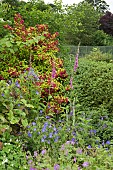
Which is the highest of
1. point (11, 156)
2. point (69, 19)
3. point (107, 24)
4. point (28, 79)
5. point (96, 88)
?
point (69, 19)

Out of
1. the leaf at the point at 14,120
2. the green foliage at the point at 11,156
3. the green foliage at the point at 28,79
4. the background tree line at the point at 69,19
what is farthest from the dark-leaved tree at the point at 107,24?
the green foliage at the point at 11,156

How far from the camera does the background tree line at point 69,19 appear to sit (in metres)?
7.53

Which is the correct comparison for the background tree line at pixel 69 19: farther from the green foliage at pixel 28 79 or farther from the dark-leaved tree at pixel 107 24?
the green foliage at pixel 28 79

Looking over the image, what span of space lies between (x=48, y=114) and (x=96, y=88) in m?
1.19

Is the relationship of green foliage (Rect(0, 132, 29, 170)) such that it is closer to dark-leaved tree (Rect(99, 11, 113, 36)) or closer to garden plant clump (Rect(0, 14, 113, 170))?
A: garden plant clump (Rect(0, 14, 113, 170))

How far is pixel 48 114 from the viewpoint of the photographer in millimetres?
4320

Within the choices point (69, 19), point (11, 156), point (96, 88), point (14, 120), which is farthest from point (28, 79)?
point (69, 19)

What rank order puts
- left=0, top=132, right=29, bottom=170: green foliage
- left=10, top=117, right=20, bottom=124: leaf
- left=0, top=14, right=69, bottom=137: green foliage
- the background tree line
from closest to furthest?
left=0, top=132, right=29, bottom=170: green foliage, left=10, top=117, right=20, bottom=124: leaf, left=0, top=14, right=69, bottom=137: green foliage, the background tree line

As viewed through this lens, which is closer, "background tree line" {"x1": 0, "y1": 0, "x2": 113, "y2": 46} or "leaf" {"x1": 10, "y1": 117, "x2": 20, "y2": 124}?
"leaf" {"x1": 10, "y1": 117, "x2": 20, "y2": 124}

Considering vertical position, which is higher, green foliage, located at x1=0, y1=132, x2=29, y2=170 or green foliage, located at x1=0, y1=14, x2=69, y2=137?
green foliage, located at x1=0, y1=14, x2=69, y2=137

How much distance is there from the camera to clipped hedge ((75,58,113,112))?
200 inches

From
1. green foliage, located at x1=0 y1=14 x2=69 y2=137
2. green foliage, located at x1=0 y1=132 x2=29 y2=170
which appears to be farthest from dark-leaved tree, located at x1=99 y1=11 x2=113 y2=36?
green foliage, located at x1=0 y1=132 x2=29 y2=170

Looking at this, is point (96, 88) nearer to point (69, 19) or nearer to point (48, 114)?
point (48, 114)

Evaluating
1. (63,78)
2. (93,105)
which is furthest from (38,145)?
(63,78)
